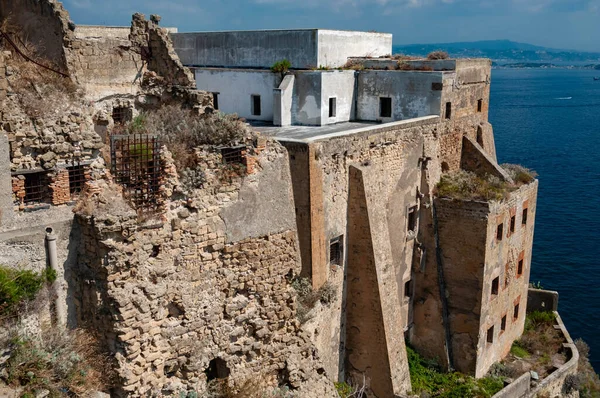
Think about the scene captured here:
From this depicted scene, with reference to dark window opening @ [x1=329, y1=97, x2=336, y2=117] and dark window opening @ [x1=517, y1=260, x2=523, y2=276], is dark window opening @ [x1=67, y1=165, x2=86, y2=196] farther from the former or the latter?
dark window opening @ [x1=517, y1=260, x2=523, y2=276]

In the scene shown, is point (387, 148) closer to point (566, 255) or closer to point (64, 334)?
point (64, 334)

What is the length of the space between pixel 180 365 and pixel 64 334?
2.02 meters

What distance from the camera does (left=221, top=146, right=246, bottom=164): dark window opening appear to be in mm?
10898

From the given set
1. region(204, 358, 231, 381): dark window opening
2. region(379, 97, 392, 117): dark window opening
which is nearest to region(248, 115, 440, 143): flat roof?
region(379, 97, 392, 117): dark window opening

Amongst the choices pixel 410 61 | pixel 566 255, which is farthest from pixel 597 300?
pixel 410 61

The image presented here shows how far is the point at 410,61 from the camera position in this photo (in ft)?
70.8

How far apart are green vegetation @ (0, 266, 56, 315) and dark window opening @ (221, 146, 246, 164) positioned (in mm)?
3660

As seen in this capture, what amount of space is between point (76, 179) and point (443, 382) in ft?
46.3

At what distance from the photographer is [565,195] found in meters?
49.1

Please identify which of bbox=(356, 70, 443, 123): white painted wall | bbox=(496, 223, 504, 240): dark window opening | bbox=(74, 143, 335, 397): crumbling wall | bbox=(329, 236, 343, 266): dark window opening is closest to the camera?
bbox=(74, 143, 335, 397): crumbling wall

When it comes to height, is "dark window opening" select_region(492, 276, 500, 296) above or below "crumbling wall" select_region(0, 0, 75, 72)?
below

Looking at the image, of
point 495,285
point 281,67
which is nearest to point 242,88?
point 281,67

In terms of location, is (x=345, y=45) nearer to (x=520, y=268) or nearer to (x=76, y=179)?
→ (x=520, y=268)

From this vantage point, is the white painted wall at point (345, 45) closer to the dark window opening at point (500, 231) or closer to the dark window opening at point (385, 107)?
the dark window opening at point (385, 107)
